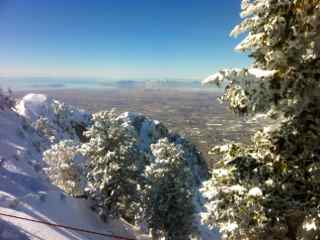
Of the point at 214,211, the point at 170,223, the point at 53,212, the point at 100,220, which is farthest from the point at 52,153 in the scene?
the point at 214,211

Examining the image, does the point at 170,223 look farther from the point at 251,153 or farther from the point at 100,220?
the point at 251,153

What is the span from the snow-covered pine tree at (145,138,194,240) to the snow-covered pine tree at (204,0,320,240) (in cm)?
2092

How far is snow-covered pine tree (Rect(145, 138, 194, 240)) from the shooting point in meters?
30.6

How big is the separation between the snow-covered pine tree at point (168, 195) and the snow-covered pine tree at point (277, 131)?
20.9 m

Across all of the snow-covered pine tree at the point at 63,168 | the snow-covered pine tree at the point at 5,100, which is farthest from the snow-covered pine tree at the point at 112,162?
the snow-covered pine tree at the point at 5,100

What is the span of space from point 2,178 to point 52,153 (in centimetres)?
1075

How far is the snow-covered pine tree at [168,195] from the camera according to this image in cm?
3059

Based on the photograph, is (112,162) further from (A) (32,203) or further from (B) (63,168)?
(B) (63,168)

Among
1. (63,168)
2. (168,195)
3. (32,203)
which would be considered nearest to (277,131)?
(32,203)

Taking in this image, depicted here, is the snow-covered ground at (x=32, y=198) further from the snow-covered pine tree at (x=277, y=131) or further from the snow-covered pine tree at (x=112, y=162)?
the snow-covered pine tree at (x=277, y=131)

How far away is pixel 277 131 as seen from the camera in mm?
9289

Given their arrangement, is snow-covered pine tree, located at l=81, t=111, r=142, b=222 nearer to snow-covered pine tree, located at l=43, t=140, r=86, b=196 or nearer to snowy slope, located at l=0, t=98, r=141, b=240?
snowy slope, located at l=0, t=98, r=141, b=240

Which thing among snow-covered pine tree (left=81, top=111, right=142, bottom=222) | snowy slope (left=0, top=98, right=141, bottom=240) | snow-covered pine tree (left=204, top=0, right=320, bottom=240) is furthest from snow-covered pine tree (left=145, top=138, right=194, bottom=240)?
snow-covered pine tree (left=204, top=0, right=320, bottom=240)

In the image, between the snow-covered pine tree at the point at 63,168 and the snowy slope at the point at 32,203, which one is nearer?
the snowy slope at the point at 32,203
